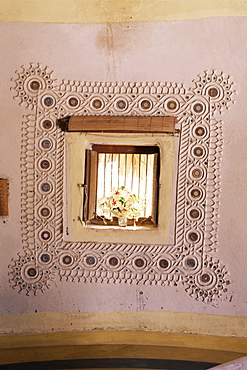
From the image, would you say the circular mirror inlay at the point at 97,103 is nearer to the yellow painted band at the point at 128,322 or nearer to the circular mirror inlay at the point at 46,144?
the circular mirror inlay at the point at 46,144

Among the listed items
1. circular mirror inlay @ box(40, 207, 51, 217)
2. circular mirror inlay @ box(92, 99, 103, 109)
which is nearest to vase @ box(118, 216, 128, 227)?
circular mirror inlay @ box(40, 207, 51, 217)

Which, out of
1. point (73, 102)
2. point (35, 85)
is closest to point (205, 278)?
point (73, 102)

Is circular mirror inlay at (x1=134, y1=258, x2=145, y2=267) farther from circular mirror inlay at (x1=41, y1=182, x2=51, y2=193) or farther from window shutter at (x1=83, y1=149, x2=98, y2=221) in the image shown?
circular mirror inlay at (x1=41, y1=182, x2=51, y2=193)

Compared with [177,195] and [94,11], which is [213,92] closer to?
→ [177,195]

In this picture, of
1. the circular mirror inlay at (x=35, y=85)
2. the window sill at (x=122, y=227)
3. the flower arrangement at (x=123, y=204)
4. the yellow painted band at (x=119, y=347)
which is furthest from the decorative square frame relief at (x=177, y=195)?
the yellow painted band at (x=119, y=347)

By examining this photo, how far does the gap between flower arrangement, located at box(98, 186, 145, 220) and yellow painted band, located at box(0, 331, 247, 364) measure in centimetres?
114

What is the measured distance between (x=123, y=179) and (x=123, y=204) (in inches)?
12.5

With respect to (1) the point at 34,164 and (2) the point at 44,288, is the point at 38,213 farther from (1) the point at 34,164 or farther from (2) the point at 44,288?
(2) the point at 44,288

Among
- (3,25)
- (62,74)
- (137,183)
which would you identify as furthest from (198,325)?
(3,25)

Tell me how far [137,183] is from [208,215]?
2.51 ft

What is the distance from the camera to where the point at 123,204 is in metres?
3.35

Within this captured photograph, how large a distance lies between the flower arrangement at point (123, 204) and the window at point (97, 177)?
106mm

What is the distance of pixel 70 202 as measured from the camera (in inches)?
131

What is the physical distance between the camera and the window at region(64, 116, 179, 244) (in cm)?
321
